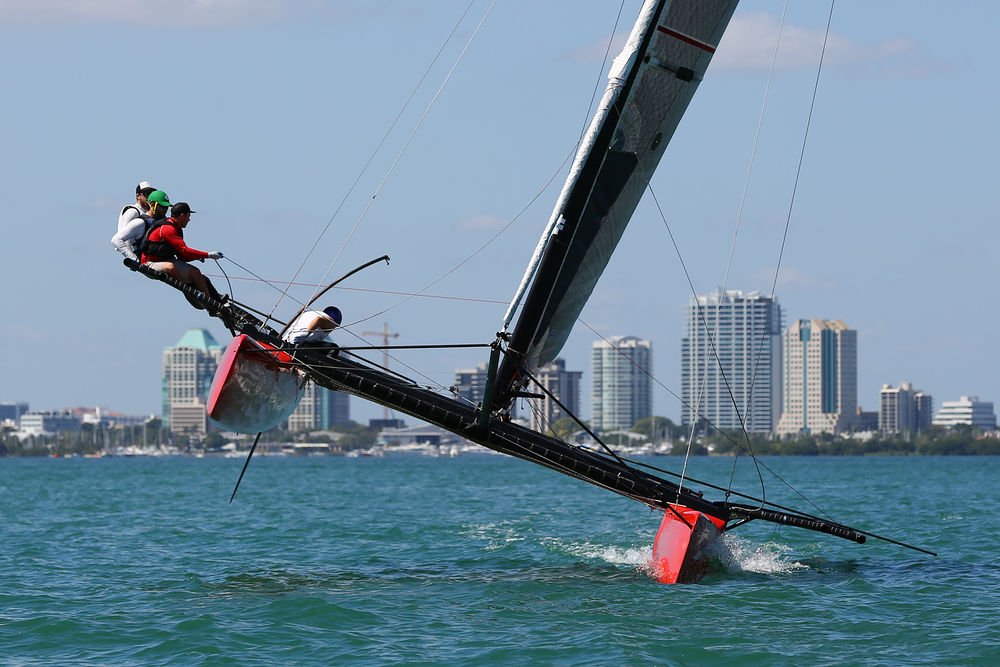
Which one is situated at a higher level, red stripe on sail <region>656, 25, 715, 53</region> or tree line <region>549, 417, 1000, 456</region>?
red stripe on sail <region>656, 25, 715, 53</region>

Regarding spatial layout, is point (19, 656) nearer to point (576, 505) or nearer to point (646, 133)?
point (646, 133)

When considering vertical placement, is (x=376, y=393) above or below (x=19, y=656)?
above

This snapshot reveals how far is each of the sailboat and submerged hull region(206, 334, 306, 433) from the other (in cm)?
1

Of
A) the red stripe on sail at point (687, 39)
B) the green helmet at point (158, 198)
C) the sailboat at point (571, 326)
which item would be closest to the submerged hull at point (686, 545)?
the sailboat at point (571, 326)

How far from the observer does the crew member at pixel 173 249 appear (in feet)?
47.4

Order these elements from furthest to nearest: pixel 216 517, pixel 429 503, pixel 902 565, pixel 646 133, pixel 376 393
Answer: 1. pixel 429 503
2. pixel 216 517
3. pixel 902 565
4. pixel 376 393
5. pixel 646 133

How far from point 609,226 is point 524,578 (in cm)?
487

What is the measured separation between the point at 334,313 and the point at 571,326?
9.25 ft

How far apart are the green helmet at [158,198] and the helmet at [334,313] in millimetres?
2208

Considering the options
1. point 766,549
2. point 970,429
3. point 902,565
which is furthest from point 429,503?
point 970,429

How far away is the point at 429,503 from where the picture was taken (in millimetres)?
39781

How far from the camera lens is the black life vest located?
570 inches

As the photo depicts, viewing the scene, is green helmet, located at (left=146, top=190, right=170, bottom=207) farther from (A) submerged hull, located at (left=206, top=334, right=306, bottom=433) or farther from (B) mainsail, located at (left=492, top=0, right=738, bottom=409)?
(B) mainsail, located at (left=492, top=0, right=738, bottom=409)

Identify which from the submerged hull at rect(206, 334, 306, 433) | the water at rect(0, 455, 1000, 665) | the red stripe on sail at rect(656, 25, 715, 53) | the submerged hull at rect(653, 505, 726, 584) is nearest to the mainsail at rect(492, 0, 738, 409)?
the red stripe on sail at rect(656, 25, 715, 53)
